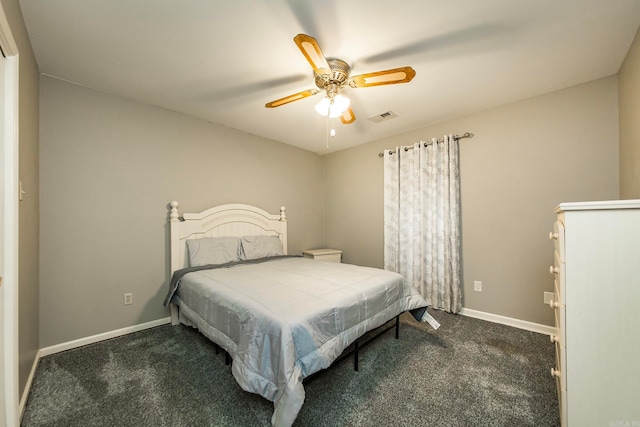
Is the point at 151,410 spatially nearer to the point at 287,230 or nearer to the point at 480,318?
the point at 287,230

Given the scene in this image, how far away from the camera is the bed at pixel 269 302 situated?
127 centimetres

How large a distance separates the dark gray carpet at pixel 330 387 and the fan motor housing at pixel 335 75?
2160mm

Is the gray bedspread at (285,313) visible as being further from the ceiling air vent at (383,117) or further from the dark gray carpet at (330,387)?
the ceiling air vent at (383,117)

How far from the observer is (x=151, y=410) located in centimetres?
140

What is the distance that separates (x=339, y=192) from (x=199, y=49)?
288cm

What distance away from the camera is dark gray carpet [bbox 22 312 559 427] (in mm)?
1348

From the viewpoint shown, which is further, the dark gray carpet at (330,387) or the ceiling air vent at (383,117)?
the ceiling air vent at (383,117)

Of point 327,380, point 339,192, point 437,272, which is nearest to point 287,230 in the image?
point 339,192

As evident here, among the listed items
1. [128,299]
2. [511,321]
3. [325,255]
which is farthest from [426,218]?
[128,299]

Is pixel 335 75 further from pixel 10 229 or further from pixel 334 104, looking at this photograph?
pixel 10 229

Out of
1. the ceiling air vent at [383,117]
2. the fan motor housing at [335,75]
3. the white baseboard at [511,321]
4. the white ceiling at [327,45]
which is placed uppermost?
the white ceiling at [327,45]

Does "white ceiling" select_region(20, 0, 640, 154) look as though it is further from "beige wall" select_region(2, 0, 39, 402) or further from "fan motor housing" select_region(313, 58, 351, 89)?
"beige wall" select_region(2, 0, 39, 402)

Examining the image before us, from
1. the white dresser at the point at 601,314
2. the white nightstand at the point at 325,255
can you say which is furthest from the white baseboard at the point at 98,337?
the white dresser at the point at 601,314

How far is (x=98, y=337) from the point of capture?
2217 mm
